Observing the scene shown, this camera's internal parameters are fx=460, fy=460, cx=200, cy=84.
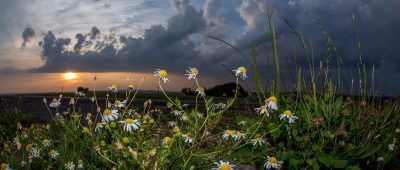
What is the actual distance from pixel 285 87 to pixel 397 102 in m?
1.39

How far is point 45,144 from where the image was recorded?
4.79m

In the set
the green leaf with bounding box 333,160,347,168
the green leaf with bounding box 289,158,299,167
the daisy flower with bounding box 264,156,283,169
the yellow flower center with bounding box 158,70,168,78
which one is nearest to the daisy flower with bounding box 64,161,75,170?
the yellow flower center with bounding box 158,70,168,78

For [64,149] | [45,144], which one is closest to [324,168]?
[64,149]

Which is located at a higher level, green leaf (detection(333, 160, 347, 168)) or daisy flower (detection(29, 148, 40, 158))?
green leaf (detection(333, 160, 347, 168))

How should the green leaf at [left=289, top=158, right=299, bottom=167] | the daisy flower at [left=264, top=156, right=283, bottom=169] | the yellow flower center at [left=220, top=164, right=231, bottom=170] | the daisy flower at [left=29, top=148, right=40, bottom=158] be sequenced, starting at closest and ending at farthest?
the yellow flower center at [left=220, top=164, right=231, bottom=170] < the daisy flower at [left=264, top=156, right=283, bottom=169] < the green leaf at [left=289, top=158, right=299, bottom=167] < the daisy flower at [left=29, top=148, right=40, bottom=158]

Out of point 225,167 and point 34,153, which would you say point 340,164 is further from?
point 34,153

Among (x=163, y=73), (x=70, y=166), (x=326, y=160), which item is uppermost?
(x=163, y=73)

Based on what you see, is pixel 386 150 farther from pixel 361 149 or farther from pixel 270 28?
pixel 270 28

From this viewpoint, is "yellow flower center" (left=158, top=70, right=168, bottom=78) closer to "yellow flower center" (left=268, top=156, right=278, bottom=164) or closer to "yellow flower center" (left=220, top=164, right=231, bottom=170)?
"yellow flower center" (left=220, top=164, right=231, bottom=170)

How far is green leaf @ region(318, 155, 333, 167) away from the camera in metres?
3.93

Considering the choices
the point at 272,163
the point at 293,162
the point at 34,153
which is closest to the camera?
the point at 272,163

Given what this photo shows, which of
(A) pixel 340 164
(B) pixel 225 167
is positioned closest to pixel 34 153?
(B) pixel 225 167

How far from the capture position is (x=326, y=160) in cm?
394

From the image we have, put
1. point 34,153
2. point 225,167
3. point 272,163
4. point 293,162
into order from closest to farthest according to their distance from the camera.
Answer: point 225,167 < point 272,163 < point 293,162 < point 34,153
